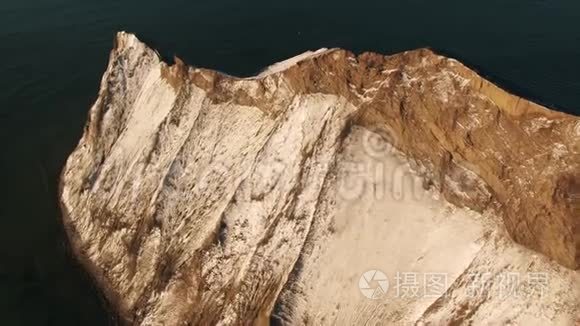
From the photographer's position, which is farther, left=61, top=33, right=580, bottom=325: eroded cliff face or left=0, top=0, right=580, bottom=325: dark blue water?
left=0, top=0, right=580, bottom=325: dark blue water

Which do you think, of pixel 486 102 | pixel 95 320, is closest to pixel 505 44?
pixel 486 102

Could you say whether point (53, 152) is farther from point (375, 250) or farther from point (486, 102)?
point (486, 102)

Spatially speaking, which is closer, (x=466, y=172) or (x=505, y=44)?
(x=466, y=172)

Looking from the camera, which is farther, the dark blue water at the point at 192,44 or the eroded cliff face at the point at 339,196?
the dark blue water at the point at 192,44
